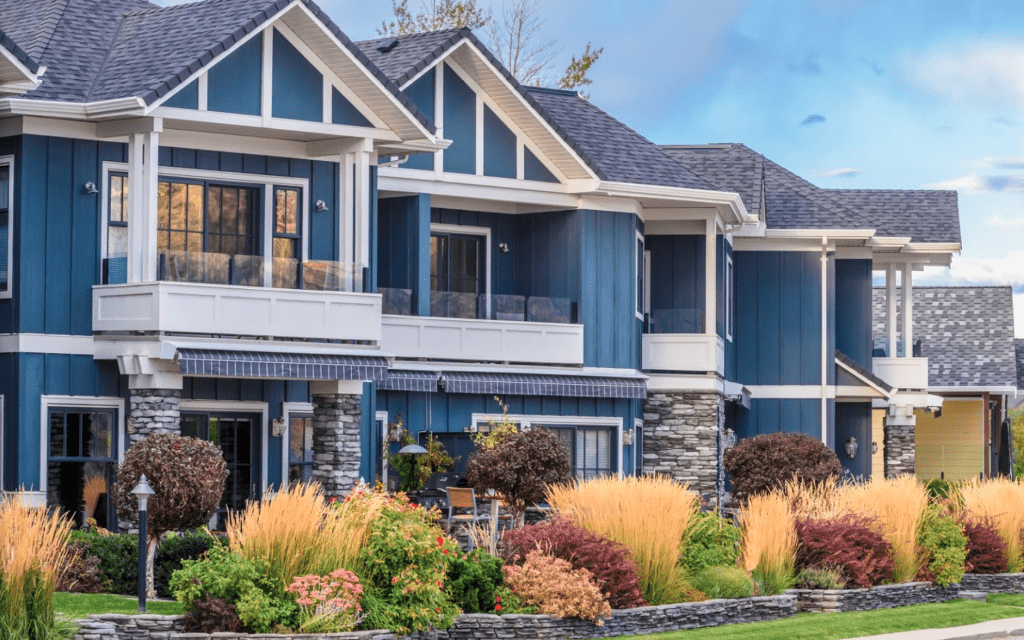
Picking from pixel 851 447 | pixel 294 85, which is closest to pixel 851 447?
pixel 851 447

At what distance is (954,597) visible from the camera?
25.8 m

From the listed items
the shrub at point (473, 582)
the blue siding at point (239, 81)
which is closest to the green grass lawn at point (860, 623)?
the shrub at point (473, 582)

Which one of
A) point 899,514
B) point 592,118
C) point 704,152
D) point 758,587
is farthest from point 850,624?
point 704,152

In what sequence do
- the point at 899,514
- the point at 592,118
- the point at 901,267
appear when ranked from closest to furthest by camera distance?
the point at 899,514 → the point at 592,118 → the point at 901,267

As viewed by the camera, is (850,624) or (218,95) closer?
(850,624)

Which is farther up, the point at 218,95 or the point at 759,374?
the point at 218,95

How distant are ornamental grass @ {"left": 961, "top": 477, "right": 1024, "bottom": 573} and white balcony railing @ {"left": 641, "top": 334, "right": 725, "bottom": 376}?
566 centimetres

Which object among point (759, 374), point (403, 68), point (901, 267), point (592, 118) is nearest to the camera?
point (403, 68)

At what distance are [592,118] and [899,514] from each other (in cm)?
1145

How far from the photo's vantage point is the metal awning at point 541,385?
29031mm

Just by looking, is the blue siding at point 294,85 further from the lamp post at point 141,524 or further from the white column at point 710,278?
the white column at point 710,278

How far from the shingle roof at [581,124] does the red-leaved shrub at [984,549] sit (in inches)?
327

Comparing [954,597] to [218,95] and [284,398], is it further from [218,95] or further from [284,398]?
[218,95]

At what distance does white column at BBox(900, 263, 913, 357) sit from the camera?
1603 inches
